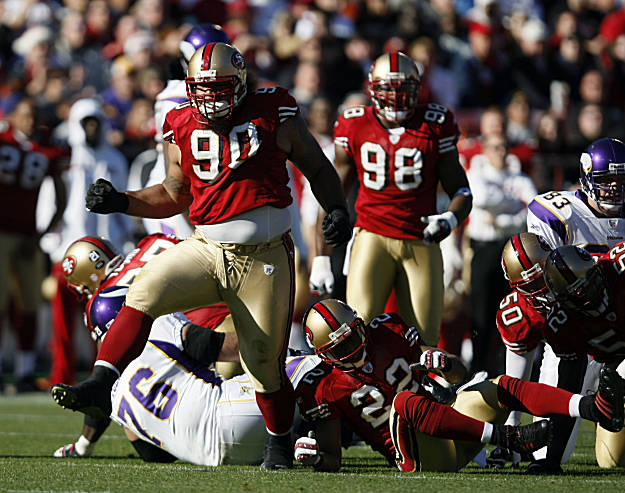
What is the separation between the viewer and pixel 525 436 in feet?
15.3

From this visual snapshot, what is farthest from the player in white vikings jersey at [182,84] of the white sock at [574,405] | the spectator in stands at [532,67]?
the spectator in stands at [532,67]

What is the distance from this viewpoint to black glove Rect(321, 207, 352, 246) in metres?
5.09

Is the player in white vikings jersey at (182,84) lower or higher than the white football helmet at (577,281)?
higher

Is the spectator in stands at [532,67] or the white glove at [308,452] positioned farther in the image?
the spectator in stands at [532,67]

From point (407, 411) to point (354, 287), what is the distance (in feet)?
5.65

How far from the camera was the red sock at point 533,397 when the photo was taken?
4.79m

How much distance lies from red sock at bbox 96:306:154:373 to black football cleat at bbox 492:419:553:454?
57.7 inches

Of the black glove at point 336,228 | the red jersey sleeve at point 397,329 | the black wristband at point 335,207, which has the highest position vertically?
the black wristband at point 335,207

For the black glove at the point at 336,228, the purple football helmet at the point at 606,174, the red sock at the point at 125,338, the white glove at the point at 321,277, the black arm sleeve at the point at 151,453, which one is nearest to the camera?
the red sock at the point at 125,338

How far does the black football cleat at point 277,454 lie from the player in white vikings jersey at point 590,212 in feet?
4.33

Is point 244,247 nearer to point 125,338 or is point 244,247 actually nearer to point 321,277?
point 125,338

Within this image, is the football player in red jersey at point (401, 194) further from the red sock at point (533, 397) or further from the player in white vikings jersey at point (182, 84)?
the red sock at point (533, 397)

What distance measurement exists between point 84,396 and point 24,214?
5.68 meters

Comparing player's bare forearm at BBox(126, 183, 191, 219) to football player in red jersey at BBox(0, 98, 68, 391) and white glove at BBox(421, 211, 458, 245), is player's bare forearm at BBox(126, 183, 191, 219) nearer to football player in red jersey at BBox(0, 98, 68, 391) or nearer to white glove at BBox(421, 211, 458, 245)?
white glove at BBox(421, 211, 458, 245)
